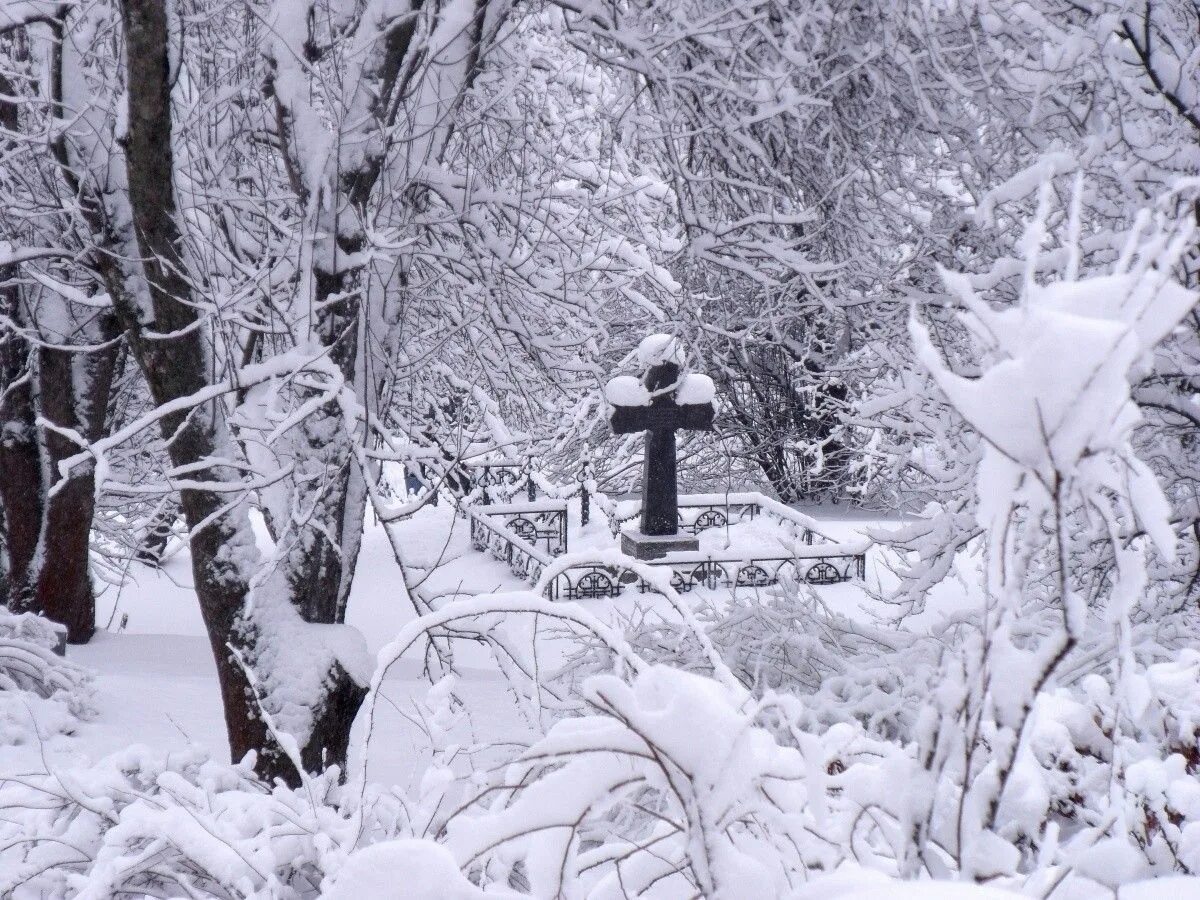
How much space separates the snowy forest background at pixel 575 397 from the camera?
956 mm

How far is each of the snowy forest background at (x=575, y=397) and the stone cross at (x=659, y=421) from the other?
90.0 inches

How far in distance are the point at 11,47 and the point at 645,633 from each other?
521 cm

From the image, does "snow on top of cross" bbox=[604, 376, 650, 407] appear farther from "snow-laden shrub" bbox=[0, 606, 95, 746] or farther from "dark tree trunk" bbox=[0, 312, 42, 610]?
"snow-laden shrub" bbox=[0, 606, 95, 746]

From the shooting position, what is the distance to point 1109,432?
73 cm

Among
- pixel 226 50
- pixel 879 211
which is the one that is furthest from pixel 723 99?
pixel 226 50

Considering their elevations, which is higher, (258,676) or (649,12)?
(649,12)

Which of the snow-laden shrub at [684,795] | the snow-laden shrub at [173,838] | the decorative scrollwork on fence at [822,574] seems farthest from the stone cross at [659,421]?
the snow-laden shrub at [684,795]

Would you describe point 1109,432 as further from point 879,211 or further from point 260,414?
point 879,211

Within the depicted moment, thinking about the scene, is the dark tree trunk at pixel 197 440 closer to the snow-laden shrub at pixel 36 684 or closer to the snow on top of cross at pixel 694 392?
the snow-laden shrub at pixel 36 684

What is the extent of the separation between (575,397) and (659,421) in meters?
4.41

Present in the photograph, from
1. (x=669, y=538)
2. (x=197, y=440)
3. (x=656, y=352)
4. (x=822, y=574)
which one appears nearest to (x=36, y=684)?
(x=197, y=440)

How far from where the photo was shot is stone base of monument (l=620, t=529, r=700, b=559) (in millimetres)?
11484

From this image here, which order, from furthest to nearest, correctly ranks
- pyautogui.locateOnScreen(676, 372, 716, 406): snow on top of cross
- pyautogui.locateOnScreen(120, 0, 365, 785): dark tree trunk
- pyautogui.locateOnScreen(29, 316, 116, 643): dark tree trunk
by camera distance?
pyautogui.locateOnScreen(676, 372, 716, 406): snow on top of cross → pyautogui.locateOnScreen(29, 316, 116, 643): dark tree trunk → pyautogui.locateOnScreen(120, 0, 365, 785): dark tree trunk

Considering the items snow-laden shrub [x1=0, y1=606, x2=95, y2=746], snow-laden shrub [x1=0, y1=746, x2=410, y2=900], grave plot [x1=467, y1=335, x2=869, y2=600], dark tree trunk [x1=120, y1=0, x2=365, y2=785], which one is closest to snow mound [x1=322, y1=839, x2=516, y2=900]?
snow-laden shrub [x1=0, y1=746, x2=410, y2=900]
